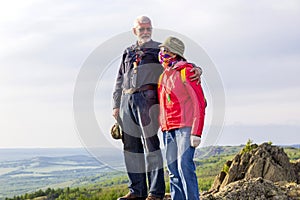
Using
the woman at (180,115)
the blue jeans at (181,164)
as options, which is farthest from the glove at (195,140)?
the blue jeans at (181,164)

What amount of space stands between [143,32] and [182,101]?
1.31 m

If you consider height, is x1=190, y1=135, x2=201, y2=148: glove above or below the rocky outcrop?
above

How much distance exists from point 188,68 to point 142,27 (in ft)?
3.48

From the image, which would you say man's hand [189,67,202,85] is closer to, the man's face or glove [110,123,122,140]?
the man's face

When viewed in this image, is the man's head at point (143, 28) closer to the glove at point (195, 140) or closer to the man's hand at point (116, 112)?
the man's hand at point (116, 112)

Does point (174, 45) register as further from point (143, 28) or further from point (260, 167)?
point (260, 167)

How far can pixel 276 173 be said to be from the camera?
541 inches

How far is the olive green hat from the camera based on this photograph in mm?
7203

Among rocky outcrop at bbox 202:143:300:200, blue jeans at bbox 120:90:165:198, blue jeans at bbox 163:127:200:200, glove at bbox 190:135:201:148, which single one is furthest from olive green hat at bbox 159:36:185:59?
rocky outcrop at bbox 202:143:300:200

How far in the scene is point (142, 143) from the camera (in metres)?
8.16

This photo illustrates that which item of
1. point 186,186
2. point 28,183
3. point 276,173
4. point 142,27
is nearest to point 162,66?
point 142,27

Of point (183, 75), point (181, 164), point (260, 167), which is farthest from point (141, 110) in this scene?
point (260, 167)

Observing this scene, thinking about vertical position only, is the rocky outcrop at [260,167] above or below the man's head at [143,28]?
below

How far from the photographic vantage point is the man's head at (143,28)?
7.71m
